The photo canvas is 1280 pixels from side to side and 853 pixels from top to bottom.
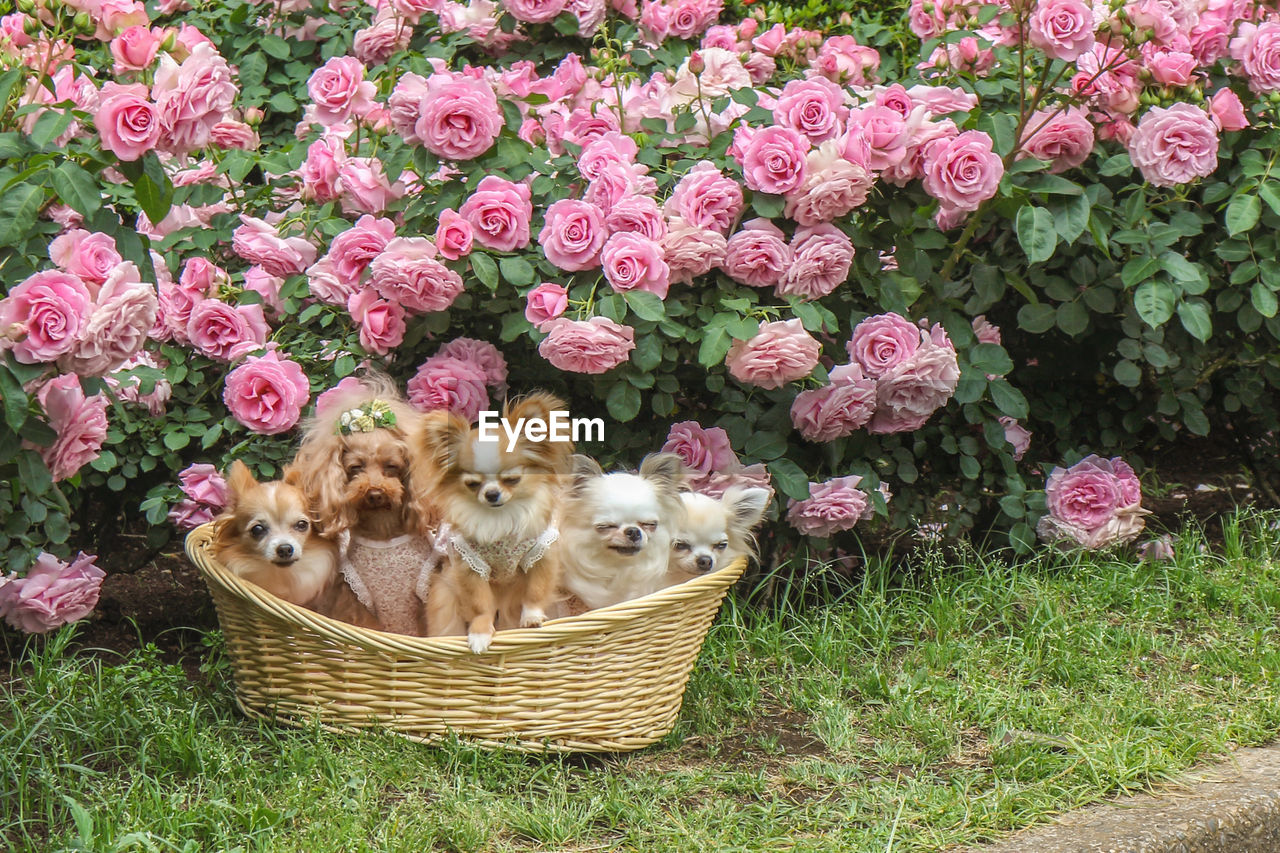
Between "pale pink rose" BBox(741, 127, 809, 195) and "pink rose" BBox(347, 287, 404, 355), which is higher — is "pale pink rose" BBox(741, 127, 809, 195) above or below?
above

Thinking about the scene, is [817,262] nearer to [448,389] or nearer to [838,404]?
[838,404]

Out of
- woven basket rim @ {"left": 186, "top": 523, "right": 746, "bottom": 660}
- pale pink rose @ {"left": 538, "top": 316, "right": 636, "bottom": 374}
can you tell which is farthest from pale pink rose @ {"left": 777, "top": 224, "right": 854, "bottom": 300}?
woven basket rim @ {"left": 186, "top": 523, "right": 746, "bottom": 660}

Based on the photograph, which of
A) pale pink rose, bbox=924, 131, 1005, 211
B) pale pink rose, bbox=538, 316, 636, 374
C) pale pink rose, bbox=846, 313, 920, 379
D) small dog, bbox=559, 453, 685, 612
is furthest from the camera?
pale pink rose, bbox=846, 313, 920, 379

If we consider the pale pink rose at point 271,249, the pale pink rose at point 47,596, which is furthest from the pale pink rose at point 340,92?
the pale pink rose at point 47,596

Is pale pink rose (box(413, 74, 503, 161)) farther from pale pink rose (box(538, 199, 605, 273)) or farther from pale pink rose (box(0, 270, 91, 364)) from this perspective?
pale pink rose (box(0, 270, 91, 364))

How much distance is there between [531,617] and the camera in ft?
8.36

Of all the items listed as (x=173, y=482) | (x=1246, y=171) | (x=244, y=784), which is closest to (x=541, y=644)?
(x=244, y=784)

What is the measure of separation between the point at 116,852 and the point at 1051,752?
1804 mm

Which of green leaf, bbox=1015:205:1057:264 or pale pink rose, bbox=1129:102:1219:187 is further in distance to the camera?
pale pink rose, bbox=1129:102:1219:187

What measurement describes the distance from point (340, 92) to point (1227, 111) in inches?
92.9

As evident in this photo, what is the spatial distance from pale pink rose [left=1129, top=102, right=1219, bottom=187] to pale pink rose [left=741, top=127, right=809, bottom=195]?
0.93m

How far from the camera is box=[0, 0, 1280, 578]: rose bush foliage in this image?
9.86 feet

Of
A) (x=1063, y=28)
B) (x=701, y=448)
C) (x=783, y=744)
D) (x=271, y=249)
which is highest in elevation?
(x=1063, y=28)

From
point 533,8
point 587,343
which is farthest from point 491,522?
point 533,8
